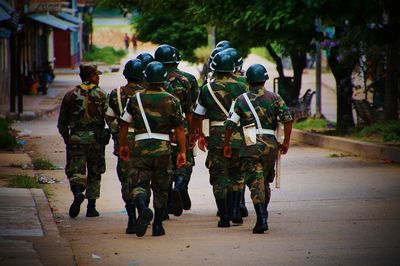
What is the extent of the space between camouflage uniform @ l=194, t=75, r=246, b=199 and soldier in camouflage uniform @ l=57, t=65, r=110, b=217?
3.88 feet

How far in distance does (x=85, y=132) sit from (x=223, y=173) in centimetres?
172

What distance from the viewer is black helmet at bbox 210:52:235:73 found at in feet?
43.0

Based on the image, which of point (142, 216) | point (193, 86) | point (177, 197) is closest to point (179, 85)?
point (193, 86)

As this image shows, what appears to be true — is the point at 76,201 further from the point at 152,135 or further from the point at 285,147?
the point at 285,147

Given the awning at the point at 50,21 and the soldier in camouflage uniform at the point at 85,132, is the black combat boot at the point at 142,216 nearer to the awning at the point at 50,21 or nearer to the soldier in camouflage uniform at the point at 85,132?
the soldier in camouflage uniform at the point at 85,132

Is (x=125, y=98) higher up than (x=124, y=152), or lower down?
higher up

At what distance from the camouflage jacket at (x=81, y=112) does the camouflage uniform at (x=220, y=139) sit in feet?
3.88

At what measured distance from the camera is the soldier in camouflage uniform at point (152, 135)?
11867 millimetres

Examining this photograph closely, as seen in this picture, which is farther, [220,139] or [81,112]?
[81,112]

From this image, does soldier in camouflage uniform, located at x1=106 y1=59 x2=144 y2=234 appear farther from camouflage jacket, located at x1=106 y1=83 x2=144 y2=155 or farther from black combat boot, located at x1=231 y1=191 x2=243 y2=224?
black combat boot, located at x1=231 y1=191 x2=243 y2=224

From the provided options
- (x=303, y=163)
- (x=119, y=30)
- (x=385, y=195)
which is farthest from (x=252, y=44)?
(x=119, y=30)

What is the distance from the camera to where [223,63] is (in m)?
13.1

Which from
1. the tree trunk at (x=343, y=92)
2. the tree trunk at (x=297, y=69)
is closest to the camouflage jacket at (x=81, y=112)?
the tree trunk at (x=343, y=92)

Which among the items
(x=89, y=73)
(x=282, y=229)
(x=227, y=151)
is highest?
(x=89, y=73)
